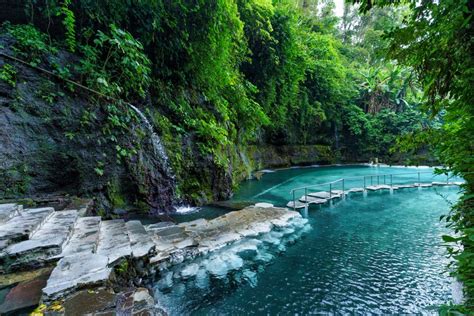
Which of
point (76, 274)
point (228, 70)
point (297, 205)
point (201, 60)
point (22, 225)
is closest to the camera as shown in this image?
point (76, 274)

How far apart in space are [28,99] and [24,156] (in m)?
1.32

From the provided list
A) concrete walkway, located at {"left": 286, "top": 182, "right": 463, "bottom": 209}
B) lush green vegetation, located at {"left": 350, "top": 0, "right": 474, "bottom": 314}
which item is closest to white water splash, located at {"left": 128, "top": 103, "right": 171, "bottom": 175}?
concrete walkway, located at {"left": 286, "top": 182, "right": 463, "bottom": 209}

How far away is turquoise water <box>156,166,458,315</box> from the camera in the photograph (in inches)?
127

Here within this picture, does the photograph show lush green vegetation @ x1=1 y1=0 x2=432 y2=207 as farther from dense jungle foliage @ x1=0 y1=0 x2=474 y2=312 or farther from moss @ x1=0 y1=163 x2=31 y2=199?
moss @ x1=0 y1=163 x2=31 y2=199

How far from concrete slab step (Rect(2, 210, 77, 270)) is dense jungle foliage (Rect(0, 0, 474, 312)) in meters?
2.73

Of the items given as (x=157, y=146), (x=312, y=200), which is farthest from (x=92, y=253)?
(x=312, y=200)

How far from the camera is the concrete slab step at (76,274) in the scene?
2040mm

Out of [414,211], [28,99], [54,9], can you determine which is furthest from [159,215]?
[414,211]

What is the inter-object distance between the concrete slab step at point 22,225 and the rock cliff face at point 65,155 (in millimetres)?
1506

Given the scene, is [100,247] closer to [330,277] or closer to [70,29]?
[330,277]

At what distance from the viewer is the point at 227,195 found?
357 inches

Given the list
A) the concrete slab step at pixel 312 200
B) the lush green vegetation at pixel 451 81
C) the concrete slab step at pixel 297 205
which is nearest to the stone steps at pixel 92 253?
the lush green vegetation at pixel 451 81

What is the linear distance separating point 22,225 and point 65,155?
2.72 m

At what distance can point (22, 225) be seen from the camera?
287cm
